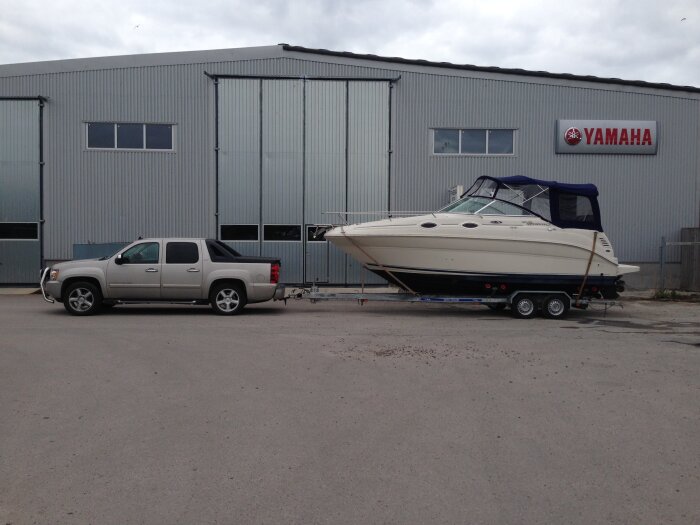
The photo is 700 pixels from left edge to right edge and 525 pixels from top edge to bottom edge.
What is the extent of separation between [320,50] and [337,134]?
107 inches

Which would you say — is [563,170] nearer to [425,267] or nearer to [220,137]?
[425,267]

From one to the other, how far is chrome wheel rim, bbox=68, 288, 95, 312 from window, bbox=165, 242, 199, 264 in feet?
5.63

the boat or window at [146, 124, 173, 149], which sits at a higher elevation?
window at [146, 124, 173, 149]

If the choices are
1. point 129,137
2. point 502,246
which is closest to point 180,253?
point 502,246

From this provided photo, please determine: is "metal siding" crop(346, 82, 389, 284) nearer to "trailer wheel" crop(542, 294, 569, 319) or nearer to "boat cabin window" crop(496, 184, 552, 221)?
"boat cabin window" crop(496, 184, 552, 221)

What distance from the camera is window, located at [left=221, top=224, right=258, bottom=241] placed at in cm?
2033

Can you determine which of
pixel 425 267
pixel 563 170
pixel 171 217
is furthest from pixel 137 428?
pixel 563 170

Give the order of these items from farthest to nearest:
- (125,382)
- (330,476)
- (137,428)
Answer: (125,382) < (137,428) < (330,476)

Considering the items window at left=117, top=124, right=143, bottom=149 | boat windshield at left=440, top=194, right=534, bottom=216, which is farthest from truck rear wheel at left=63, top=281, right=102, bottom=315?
window at left=117, top=124, right=143, bottom=149

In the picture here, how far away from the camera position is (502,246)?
1319 cm

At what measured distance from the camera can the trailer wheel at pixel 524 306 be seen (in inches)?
530

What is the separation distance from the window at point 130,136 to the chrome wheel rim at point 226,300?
29.0 feet

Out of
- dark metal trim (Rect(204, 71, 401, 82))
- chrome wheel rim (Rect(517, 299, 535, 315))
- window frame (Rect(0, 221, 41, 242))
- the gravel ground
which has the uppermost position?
dark metal trim (Rect(204, 71, 401, 82))

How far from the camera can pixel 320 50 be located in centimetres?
2020
